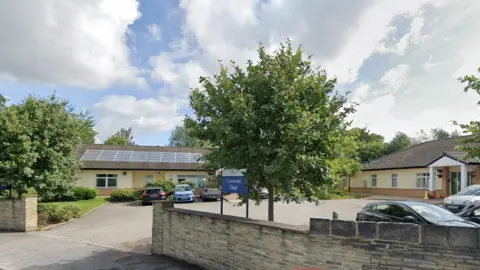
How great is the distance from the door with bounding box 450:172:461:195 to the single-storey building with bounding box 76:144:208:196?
22.0 m

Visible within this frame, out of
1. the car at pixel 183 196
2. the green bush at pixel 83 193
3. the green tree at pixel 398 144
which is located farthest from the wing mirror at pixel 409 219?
the green tree at pixel 398 144

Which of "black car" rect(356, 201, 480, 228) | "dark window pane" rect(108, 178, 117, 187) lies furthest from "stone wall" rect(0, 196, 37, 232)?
"dark window pane" rect(108, 178, 117, 187)

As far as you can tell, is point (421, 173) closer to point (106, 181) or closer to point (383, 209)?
point (383, 209)

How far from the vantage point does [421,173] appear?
32688 millimetres

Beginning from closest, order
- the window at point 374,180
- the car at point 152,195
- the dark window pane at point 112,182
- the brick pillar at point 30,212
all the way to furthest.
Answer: the brick pillar at point 30,212, the car at point 152,195, the dark window pane at point 112,182, the window at point 374,180

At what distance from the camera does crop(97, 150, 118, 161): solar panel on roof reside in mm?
37219

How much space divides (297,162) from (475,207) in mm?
9790

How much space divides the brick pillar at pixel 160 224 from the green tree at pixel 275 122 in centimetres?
255

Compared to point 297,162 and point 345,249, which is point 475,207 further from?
point 345,249

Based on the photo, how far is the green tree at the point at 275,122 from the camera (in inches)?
303

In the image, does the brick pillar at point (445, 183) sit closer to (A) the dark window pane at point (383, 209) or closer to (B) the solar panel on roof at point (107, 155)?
(A) the dark window pane at point (383, 209)

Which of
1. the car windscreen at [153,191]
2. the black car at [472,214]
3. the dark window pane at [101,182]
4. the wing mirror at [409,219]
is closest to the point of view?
the wing mirror at [409,219]

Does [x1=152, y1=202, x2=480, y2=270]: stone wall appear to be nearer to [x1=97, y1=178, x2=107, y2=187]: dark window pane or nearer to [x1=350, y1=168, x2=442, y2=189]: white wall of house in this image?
[x1=350, y1=168, x2=442, y2=189]: white wall of house

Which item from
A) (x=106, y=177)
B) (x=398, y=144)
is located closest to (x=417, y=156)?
(x=398, y=144)
